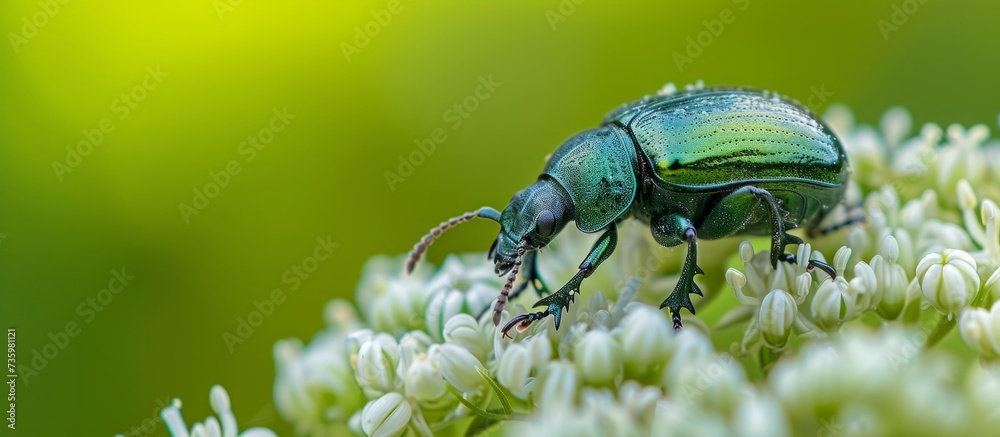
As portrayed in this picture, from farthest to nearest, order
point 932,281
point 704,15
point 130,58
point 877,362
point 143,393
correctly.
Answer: point 704,15 < point 130,58 < point 143,393 < point 932,281 < point 877,362

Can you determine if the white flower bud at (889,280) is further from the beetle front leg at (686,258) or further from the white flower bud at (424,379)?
the white flower bud at (424,379)

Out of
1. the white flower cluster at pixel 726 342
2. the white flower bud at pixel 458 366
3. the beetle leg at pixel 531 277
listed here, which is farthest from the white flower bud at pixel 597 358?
the beetle leg at pixel 531 277

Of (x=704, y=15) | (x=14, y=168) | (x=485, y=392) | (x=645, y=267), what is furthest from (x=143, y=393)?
(x=704, y=15)

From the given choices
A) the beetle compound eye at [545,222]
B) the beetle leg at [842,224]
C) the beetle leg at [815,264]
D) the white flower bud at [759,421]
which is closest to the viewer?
the white flower bud at [759,421]

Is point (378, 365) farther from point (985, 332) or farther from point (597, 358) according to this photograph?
point (985, 332)

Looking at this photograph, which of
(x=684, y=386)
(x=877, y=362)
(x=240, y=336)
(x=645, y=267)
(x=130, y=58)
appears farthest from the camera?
(x=130, y=58)

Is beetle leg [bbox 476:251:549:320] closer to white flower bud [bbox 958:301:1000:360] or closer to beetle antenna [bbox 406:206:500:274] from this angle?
beetle antenna [bbox 406:206:500:274]

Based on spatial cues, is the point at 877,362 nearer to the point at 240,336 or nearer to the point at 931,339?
the point at 931,339
